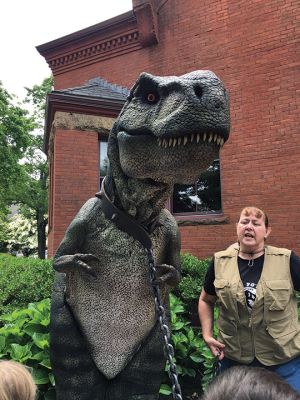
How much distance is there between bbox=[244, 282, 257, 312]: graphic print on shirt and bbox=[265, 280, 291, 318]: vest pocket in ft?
0.27

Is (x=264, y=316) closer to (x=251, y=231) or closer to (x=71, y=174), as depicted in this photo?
(x=251, y=231)

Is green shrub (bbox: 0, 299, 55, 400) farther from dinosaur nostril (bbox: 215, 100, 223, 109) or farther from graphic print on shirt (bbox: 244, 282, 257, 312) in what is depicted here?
dinosaur nostril (bbox: 215, 100, 223, 109)

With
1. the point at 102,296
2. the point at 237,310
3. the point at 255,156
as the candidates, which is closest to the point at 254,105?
the point at 255,156

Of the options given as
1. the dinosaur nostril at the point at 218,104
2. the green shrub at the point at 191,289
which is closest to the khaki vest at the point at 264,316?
the dinosaur nostril at the point at 218,104

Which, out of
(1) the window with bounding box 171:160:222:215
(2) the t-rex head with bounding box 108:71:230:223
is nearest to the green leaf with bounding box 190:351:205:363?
(2) the t-rex head with bounding box 108:71:230:223

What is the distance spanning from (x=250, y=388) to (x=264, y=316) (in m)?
1.55

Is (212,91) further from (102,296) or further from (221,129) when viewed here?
(102,296)

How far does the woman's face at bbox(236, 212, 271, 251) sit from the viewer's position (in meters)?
2.53

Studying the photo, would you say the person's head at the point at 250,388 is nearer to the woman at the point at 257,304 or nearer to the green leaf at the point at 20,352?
the woman at the point at 257,304

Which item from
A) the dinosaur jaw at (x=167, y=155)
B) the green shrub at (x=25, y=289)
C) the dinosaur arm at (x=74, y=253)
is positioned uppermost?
the dinosaur jaw at (x=167, y=155)

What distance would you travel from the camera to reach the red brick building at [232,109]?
8125 mm

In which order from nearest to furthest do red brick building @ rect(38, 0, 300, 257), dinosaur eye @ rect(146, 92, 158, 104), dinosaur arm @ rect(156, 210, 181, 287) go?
dinosaur eye @ rect(146, 92, 158, 104)
dinosaur arm @ rect(156, 210, 181, 287)
red brick building @ rect(38, 0, 300, 257)

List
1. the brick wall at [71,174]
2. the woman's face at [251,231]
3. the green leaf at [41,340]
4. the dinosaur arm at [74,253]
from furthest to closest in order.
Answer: the brick wall at [71,174] < the green leaf at [41,340] < the woman's face at [251,231] < the dinosaur arm at [74,253]

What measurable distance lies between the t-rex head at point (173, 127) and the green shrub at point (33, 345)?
2288 millimetres
